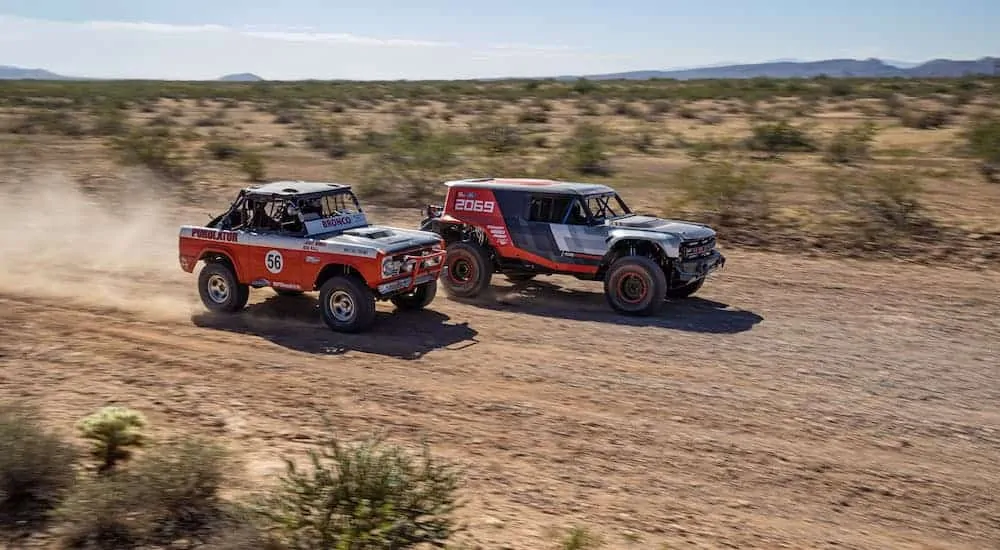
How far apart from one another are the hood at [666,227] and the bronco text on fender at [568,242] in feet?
0.04

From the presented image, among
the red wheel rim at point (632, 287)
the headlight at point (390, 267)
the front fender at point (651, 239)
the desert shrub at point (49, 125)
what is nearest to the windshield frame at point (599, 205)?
the front fender at point (651, 239)

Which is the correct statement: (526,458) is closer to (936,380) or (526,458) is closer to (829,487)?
(829,487)

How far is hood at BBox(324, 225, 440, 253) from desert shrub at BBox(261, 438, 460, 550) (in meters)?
5.52

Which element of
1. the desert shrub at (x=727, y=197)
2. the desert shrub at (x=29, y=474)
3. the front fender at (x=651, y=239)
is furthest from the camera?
the desert shrub at (x=727, y=197)

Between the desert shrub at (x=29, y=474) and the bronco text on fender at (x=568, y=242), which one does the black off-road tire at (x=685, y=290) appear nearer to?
the bronco text on fender at (x=568, y=242)

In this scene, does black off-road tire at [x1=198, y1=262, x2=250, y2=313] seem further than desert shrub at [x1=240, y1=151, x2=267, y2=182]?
No

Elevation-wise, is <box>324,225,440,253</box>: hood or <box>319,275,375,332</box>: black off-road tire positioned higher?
<box>324,225,440,253</box>: hood

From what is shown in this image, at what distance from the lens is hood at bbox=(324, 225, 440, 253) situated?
11305 mm

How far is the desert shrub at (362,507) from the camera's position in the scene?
17.8ft

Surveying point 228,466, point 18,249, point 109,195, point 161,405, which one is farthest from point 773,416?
point 109,195

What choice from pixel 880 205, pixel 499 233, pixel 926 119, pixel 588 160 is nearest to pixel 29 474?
pixel 499 233

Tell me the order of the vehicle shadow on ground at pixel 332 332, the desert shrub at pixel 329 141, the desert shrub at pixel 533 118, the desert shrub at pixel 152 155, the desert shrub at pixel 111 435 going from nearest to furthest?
the desert shrub at pixel 111 435 → the vehicle shadow on ground at pixel 332 332 → the desert shrub at pixel 152 155 → the desert shrub at pixel 329 141 → the desert shrub at pixel 533 118

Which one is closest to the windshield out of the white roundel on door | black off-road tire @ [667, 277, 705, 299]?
black off-road tire @ [667, 277, 705, 299]

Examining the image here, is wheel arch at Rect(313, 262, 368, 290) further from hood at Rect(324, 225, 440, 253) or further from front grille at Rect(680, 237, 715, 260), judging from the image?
front grille at Rect(680, 237, 715, 260)
